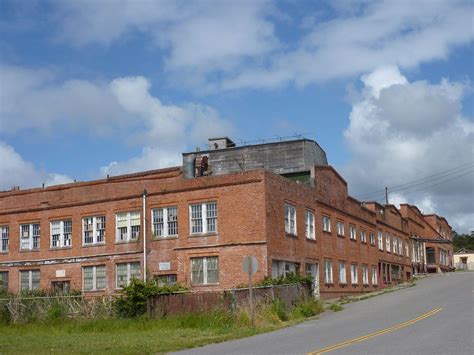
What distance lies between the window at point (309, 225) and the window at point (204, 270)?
734 centimetres

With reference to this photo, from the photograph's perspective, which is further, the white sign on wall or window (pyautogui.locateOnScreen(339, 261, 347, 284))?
window (pyautogui.locateOnScreen(339, 261, 347, 284))

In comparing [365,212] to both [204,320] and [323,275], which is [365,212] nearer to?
[323,275]

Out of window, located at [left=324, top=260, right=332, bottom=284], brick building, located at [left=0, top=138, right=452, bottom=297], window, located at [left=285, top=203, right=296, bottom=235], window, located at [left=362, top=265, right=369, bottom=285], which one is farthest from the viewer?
window, located at [left=362, top=265, right=369, bottom=285]

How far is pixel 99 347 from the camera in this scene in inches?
832

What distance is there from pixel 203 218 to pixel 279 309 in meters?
9.40

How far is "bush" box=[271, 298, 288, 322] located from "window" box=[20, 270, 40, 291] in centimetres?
1985

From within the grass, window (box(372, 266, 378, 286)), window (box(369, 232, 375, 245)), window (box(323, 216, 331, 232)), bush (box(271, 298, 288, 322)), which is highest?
window (box(323, 216, 331, 232))

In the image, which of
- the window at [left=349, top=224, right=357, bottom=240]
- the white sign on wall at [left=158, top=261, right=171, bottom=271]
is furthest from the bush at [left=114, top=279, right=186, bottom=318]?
the window at [left=349, top=224, right=357, bottom=240]

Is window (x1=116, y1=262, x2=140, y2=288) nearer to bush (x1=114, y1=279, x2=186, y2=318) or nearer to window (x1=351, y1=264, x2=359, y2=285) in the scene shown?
bush (x1=114, y1=279, x2=186, y2=318)

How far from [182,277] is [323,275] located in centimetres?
1025

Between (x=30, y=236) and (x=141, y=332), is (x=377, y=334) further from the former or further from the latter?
(x=30, y=236)

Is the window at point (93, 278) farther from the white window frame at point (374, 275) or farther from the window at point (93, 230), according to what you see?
the white window frame at point (374, 275)

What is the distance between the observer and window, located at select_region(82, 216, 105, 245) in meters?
41.1

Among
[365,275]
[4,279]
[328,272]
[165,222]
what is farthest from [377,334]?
[365,275]
